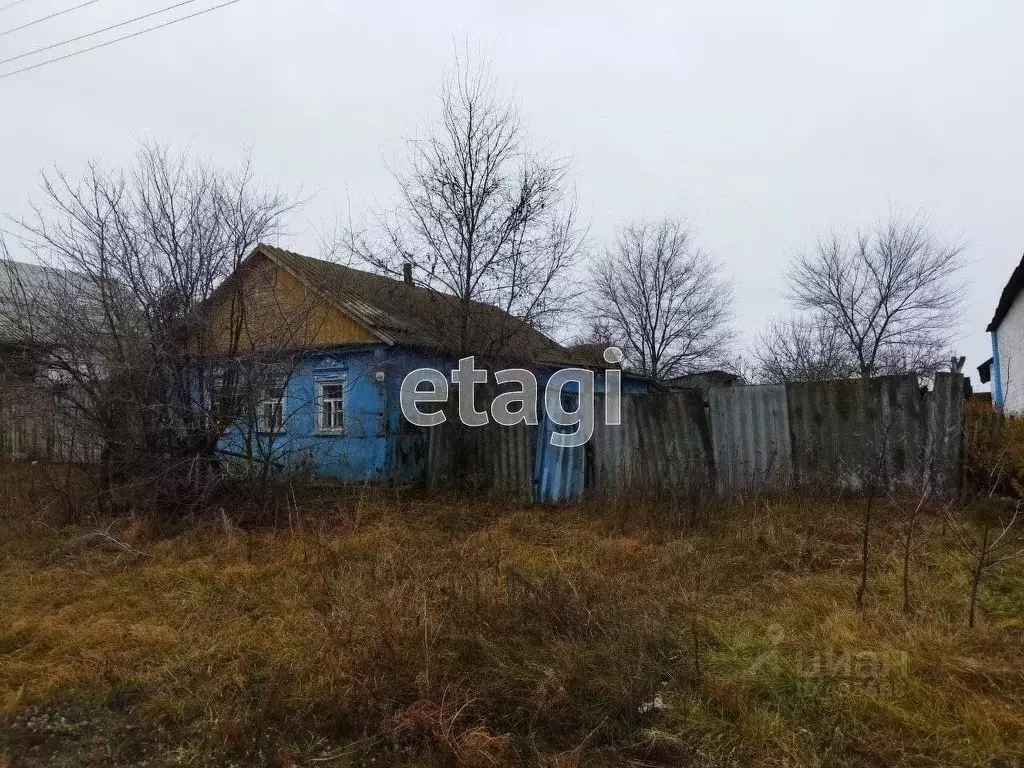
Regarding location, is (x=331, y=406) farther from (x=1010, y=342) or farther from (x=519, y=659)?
(x=1010, y=342)

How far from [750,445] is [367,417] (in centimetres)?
680

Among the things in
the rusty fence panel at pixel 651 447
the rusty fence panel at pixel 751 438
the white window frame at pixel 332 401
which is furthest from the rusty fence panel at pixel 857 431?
the white window frame at pixel 332 401

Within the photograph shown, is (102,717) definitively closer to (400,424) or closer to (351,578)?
(351,578)

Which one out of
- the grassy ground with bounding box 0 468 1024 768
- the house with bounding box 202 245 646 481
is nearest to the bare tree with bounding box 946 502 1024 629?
the grassy ground with bounding box 0 468 1024 768

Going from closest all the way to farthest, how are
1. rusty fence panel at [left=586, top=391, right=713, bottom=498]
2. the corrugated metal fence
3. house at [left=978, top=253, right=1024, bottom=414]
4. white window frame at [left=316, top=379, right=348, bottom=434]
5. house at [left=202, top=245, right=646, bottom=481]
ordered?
the corrugated metal fence
house at [left=202, top=245, right=646, bottom=481]
rusty fence panel at [left=586, top=391, right=713, bottom=498]
house at [left=978, top=253, right=1024, bottom=414]
white window frame at [left=316, top=379, right=348, bottom=434]

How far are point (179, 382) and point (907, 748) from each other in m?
7.38

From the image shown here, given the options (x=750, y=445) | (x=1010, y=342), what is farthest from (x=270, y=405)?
(x=1010, y=342)

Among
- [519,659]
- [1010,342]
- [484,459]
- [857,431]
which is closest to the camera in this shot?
[519,659]

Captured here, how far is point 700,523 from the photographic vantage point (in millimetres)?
6410

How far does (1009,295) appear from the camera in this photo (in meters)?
11.6

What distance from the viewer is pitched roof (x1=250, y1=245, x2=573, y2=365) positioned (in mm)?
9898

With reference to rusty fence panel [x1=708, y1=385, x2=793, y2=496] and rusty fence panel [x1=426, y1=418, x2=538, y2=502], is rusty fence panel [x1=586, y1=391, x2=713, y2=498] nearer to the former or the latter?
rusty fence panel [x1=708, y1=385, x2=793, y2=496]

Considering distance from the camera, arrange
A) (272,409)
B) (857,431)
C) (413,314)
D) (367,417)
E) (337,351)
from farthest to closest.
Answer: (337,351) → (367,417) → (413,314) → (272,409) → (857,431)

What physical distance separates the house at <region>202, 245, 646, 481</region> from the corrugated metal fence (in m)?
2.25
